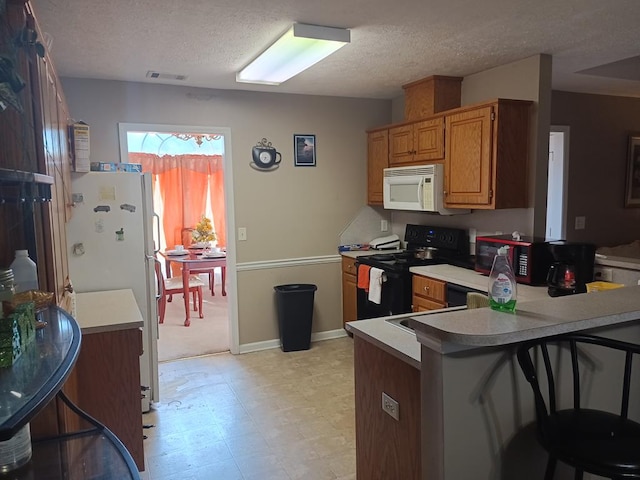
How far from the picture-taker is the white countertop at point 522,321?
1.40m

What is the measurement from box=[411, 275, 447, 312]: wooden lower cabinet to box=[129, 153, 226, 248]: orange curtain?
4.02 metres

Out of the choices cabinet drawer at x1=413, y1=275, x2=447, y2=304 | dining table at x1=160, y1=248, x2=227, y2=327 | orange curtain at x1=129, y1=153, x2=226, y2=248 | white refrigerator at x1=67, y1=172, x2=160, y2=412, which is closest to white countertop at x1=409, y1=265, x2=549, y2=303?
cabinet drawer at x1=413, y1=275, x2=447, y2=304

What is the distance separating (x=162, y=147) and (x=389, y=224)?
375 centimetres

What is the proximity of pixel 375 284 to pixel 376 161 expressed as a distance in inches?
52.8

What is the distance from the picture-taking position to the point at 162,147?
700 cm

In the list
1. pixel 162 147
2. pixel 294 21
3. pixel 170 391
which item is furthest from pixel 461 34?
pixel 162 147

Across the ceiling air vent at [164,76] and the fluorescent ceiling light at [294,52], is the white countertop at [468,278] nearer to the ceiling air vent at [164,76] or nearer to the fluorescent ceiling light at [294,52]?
the fluorescent ceiling light at [294,52]

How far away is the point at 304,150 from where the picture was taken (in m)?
4.67

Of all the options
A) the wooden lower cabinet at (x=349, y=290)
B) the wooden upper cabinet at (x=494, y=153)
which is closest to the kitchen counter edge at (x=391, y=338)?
the wooden upper cabinet at (x=494, y=153)

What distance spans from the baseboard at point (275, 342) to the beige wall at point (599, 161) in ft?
8.08

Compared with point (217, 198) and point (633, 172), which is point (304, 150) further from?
point (633, 172)

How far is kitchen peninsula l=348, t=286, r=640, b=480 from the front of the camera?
147cm

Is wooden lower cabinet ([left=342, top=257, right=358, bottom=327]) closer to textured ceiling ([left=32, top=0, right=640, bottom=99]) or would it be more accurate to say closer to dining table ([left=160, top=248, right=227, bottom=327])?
dining table ([left=160, top=248, right=227, bottom=327])

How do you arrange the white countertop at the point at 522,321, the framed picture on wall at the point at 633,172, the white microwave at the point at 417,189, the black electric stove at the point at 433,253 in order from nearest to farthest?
the white countertop at the point at 522,321 → the white microwave at the point at 417,189 → the black electric stove at the point at 433,253 → the framed picture on wall at the point at 633,172
